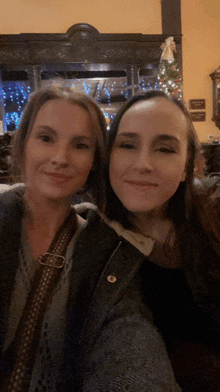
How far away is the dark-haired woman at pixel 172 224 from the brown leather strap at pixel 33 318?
24 centimetres

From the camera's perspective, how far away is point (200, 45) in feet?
15.7

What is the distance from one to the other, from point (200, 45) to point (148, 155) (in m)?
5.05

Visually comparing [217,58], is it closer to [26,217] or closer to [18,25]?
[18,25]

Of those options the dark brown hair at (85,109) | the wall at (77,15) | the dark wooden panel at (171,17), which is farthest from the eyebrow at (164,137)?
the dark wooden panel at (171,17)

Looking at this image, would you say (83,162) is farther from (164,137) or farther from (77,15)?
(77,15)

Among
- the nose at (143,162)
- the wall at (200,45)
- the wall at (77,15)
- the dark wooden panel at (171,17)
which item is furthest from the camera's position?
the wall at (200,45)

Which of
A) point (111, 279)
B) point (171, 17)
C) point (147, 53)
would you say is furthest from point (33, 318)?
point (171, 17)

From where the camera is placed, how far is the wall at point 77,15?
4.31 metres

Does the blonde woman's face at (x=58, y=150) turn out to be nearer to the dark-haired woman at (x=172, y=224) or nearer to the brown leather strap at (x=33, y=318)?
the dark-haired woman at (x=172, y=224)

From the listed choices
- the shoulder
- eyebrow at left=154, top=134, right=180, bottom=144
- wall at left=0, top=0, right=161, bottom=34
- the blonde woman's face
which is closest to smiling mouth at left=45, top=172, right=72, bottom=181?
the blonde woman's face

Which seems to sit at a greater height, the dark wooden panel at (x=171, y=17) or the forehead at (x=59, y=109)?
the dark wooden panel at (x=171, y=17)

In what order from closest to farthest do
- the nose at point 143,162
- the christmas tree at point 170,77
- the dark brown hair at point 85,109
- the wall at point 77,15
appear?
the nose at point 143,162 → the dark brown hair at point 85,109 → the christmas tree at point 170,77 → the wall at point 77,15

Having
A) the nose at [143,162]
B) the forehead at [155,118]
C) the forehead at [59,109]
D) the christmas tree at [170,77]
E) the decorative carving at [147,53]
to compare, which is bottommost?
the nose at [143,162]

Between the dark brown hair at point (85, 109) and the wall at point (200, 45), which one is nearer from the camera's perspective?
the dark brown hair at point (85, 109)
